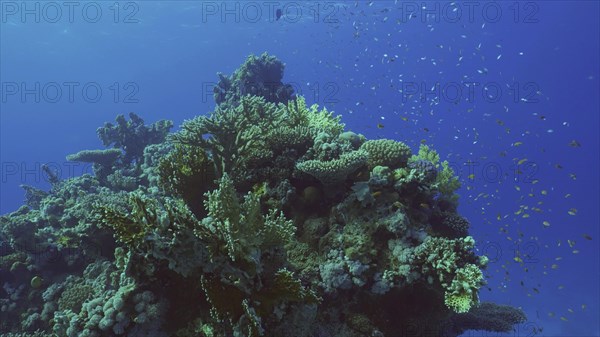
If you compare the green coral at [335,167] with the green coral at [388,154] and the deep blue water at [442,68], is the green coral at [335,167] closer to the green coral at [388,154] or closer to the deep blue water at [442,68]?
the green coral at [388,154]

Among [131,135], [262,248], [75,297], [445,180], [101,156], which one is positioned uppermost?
[131,135]

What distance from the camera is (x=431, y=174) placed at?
7.30m

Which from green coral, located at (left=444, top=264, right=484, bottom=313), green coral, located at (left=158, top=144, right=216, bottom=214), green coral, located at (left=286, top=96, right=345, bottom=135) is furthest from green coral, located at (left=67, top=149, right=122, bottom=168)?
green coral, located at (left=444, top=264, right=484, bottom=313)

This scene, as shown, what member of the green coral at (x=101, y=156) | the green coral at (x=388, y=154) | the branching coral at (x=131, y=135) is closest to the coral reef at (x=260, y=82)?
the branching coral at (x=131, y=135)

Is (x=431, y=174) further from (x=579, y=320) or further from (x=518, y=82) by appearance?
(x=518, y=82)

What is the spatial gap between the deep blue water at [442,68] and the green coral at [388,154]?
19.6 meters

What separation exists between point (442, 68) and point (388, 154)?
367ft

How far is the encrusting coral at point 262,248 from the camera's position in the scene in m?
4.90

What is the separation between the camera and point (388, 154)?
7477 mm

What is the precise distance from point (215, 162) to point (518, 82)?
350ft

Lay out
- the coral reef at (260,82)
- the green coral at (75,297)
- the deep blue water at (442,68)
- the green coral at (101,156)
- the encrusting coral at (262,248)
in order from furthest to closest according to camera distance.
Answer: the deep blue water at (442,68)
the coral reef at (260,82)
the green coral at (101,156)
the green coral at (75,297)
the encrusting coral at (262,248)

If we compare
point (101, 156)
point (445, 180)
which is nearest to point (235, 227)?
point (445, 180)

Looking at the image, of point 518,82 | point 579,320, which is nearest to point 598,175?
point 518,82

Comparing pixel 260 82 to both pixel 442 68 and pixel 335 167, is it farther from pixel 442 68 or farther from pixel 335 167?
pixel 442 68
